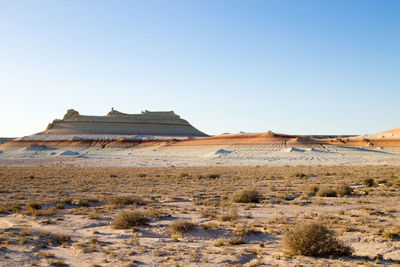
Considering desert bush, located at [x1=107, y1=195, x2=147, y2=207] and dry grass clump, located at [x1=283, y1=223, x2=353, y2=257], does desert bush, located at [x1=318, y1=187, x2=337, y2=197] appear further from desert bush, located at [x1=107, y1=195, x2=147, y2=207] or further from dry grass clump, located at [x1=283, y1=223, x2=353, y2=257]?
dry grass clump, located at [x1=283, y1=223, x2=353, y2=257]

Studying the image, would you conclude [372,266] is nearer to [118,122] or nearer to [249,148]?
[249,148]

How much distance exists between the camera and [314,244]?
24.7 ft


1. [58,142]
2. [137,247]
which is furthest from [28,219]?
[58,142]

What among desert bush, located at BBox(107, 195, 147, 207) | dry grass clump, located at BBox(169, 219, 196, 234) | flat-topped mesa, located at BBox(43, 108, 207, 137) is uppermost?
flat-topped mesa, located at BBox(43, 108, 207, 137)

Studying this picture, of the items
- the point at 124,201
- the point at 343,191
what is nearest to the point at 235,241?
the point at 124,201

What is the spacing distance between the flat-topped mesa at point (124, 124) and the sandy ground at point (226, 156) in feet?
91.5

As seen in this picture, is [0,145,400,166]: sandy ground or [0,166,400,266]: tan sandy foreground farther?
[0,145,400,166]: sandy ground

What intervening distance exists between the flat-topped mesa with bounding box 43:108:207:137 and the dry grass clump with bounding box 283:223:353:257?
94153 mm

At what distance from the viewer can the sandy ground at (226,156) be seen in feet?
156

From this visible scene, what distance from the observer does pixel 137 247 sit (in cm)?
847

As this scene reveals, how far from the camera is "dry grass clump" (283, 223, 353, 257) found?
755 cm

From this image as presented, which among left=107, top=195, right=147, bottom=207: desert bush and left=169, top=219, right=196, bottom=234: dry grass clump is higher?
left=169, top=219, right=196, bottom=234: dry grass clump

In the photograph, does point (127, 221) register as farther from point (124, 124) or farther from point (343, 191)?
point (124, 124)

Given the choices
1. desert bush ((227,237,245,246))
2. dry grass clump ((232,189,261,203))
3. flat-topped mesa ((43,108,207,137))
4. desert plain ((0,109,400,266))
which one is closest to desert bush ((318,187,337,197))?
desert plain ((0,109,400,266))
